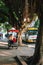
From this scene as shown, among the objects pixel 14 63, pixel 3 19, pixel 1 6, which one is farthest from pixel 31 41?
pixel 14 63

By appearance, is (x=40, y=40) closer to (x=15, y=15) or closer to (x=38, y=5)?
(x=38, y=5)

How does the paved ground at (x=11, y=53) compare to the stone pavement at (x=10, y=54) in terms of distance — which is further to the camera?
the paved ground at (x=11, y=53)

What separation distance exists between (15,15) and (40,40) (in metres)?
16.8

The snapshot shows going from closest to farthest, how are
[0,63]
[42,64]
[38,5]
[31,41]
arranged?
[42,64]
[38,5]
[0,63]
[31,41]

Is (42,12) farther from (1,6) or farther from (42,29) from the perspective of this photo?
(1,6)

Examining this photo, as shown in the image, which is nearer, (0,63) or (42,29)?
(42,29)

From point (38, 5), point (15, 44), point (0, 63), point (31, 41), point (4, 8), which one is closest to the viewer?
point (38, 5)

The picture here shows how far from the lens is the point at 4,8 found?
26875 mm

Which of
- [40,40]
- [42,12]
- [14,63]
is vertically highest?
[42,12]

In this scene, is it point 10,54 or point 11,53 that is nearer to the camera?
point 10,54

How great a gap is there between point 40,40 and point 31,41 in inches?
877

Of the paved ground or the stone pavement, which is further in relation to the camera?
the paved ground

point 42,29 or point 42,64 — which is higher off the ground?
point 42,29

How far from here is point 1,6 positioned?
27.4 meters
